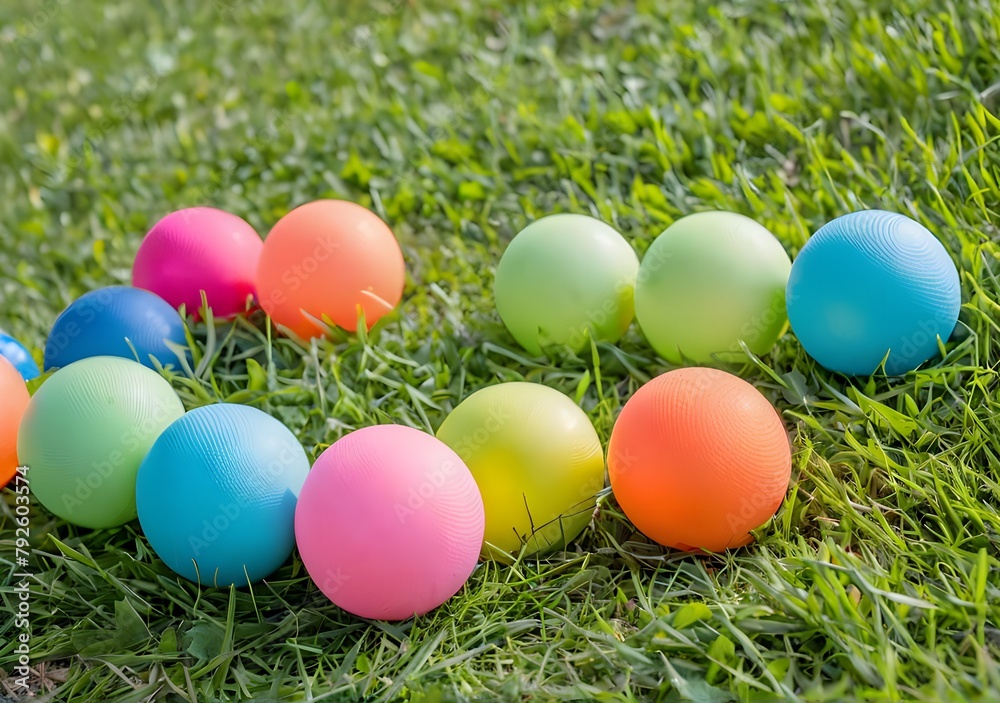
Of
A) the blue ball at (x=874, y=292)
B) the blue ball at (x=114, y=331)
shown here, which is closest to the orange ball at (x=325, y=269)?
the blue ball at (x=114, y=331)

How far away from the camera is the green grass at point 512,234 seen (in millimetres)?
2020

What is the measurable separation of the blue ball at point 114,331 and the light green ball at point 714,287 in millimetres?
1483

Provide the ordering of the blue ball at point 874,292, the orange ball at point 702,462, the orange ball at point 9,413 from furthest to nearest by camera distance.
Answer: the orange ball at point 9,413 < the blue ball at point 874,292 < the orange ball at point 702,462

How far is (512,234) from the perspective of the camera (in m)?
3.45

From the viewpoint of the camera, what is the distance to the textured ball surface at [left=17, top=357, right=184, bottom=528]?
7.78ft

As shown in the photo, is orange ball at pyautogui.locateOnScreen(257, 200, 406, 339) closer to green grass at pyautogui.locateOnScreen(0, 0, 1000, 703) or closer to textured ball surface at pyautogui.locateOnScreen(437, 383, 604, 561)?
green grass at pyautogui.locateOnScreen(0, 0, 1000, 703)

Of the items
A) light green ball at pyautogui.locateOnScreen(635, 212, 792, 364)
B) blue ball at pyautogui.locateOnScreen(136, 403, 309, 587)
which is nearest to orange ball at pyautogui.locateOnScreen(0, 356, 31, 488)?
blue ball at pyautogui.locateOnScreen(136, 403, 309, 587)

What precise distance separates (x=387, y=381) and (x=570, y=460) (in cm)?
79

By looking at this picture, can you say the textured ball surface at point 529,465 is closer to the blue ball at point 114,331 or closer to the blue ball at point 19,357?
the blue ball at point 114,331

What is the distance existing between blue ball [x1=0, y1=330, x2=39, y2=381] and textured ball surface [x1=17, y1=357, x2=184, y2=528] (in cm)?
45

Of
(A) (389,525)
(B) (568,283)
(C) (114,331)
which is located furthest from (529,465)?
(C) (114,331)

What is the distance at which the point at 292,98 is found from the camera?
4238mm

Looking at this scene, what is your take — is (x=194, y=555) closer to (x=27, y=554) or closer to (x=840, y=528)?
(x=27, y=554)

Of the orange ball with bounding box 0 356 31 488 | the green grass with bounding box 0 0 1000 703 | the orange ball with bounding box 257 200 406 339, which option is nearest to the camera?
the green grass with bounding box 0 0 1000 703
